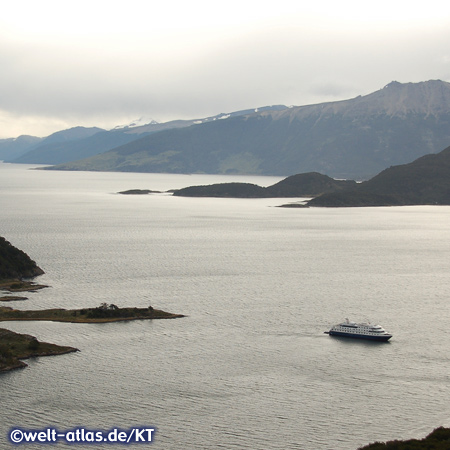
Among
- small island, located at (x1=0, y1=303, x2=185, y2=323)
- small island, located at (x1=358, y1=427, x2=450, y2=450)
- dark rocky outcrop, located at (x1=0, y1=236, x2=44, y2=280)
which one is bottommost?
small island, located at (x1=358, y1=427, x2=450, y2=450)

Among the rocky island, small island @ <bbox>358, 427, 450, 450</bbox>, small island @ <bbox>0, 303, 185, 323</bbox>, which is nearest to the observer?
small island @ <bbox>358, 427, 450, 450</bbox>

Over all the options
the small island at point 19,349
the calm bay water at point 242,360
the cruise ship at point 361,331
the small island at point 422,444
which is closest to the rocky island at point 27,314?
the small island at point 19,349

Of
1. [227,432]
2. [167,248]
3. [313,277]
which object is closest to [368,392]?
[227,432]

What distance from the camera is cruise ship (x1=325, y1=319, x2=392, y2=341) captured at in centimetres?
8906

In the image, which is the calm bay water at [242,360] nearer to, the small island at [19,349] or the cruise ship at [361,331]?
the small island at [19,349]

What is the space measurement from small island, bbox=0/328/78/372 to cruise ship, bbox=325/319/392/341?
1299 inches

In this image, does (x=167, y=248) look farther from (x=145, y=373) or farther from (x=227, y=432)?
(x=227, y=432)

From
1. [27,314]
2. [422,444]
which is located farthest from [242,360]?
[27,314]

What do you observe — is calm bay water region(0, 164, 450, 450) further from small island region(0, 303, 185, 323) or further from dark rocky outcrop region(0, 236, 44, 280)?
dark rocky outcrop region(0, 236, 44, 280)

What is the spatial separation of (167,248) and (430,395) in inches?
4493

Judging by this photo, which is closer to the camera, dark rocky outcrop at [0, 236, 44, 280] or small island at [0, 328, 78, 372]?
small island at [0, 328, 78, 372]

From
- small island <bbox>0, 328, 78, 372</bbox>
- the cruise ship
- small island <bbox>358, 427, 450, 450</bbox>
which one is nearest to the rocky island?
small island <bbox>0, 328, 78, 372</bbox>

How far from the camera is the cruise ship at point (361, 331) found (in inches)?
3506

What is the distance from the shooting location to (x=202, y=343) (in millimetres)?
85688
